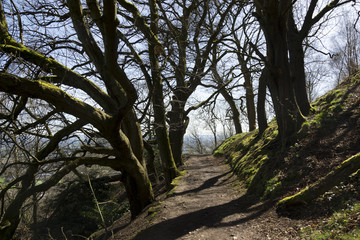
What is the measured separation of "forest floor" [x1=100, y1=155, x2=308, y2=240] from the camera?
4205 mm

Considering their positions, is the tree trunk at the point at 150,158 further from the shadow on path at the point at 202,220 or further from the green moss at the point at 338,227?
the green moss at the point at 338,227

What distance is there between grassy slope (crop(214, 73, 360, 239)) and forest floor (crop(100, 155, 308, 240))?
391mm

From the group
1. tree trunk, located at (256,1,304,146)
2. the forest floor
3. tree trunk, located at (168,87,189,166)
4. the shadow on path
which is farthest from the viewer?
tree trunk, located at (168,87,189,166)

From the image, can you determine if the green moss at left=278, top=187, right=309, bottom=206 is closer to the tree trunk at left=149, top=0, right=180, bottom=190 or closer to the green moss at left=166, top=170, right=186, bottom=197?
the green moss at left=166, top=170, right=186, bottom=197

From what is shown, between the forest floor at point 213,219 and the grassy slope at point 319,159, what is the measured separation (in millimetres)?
391

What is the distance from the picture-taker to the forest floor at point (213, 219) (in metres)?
4.21

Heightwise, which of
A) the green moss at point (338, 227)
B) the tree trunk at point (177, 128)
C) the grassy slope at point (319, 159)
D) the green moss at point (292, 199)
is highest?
the tree trunk at point (177, 128)

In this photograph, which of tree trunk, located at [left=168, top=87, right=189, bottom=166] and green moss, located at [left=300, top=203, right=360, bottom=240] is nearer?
green moss, located at [left=300, top=203, right=360, bottom=240]

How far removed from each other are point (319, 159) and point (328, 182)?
1.34m

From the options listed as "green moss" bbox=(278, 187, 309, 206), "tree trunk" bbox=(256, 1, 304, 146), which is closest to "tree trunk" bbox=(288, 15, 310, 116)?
"tree trunk" bbox=(256, 1, 304, 146)

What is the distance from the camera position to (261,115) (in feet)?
36.4

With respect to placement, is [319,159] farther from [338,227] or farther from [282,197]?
[338,227]

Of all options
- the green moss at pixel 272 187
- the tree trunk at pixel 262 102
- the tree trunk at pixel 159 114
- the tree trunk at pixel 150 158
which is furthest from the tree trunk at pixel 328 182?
the tree trunk at pixel 262 102

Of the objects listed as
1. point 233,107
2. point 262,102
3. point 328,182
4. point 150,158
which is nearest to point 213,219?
point 328,182
